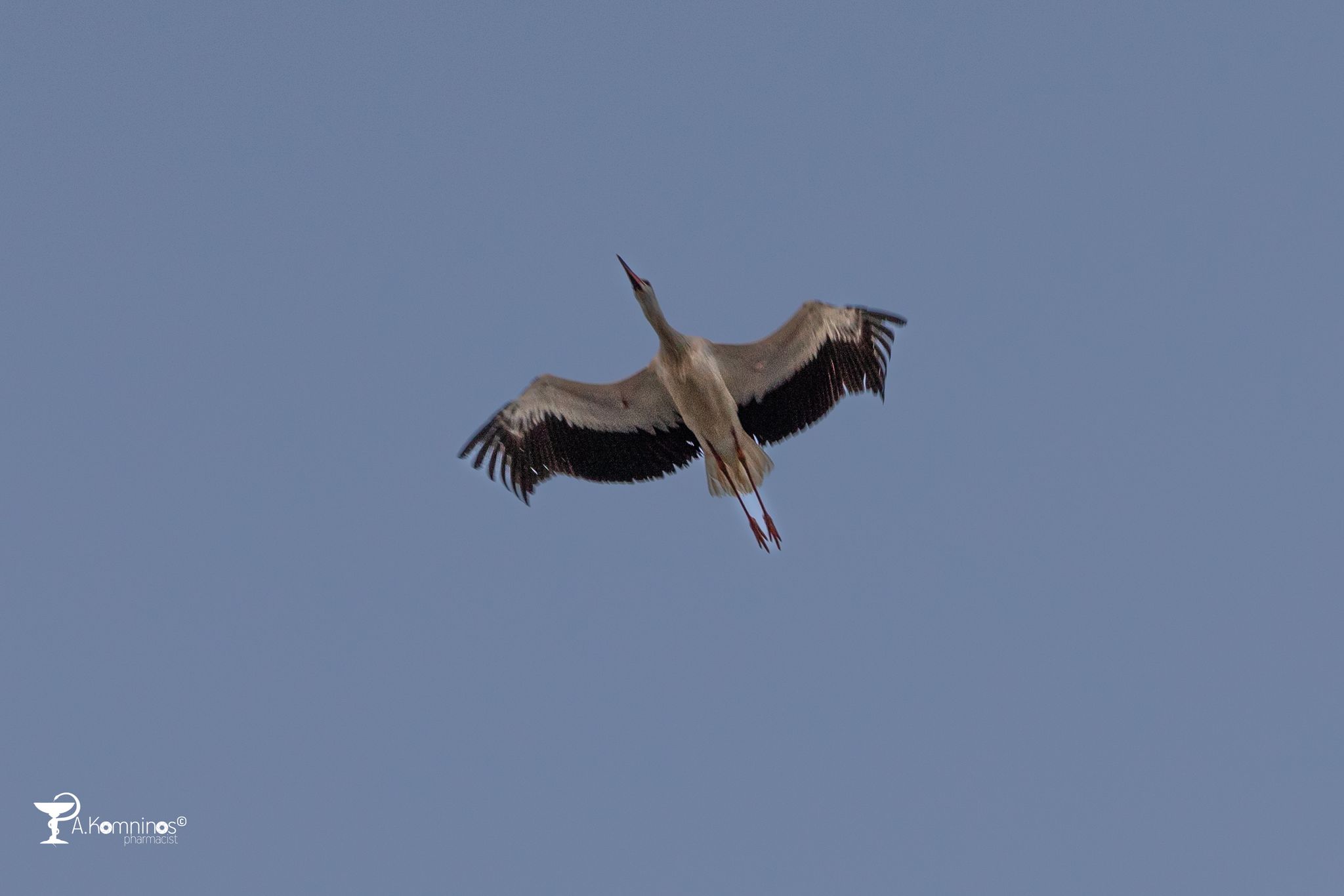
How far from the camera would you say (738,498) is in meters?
22.2

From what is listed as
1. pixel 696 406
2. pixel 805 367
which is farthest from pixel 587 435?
pixel 805 367

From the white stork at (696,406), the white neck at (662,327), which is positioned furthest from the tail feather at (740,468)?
the white neck at (662,327)

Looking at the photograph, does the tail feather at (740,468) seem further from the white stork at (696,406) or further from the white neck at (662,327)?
the white neck at (662,327)

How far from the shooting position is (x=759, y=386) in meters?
22.0

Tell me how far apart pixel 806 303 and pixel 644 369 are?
2.13 m

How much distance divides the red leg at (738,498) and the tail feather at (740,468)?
2 centimetres

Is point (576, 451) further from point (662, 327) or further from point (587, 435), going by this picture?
point (662, 327)

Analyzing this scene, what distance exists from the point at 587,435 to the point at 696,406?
5.17 ft

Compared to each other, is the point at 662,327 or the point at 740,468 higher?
the point at 662,327

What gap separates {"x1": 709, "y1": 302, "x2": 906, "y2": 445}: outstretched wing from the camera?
21219 mm

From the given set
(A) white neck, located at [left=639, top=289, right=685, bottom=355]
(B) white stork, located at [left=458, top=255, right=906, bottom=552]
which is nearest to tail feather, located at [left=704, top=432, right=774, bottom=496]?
(B) white stork, located at [left=458, top=255, right=906, bottom=552]

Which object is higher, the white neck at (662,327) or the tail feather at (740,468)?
the white neck at (662,327)

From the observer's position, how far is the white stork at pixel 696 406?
21.4m

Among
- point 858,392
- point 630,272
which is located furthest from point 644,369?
point 858,392
